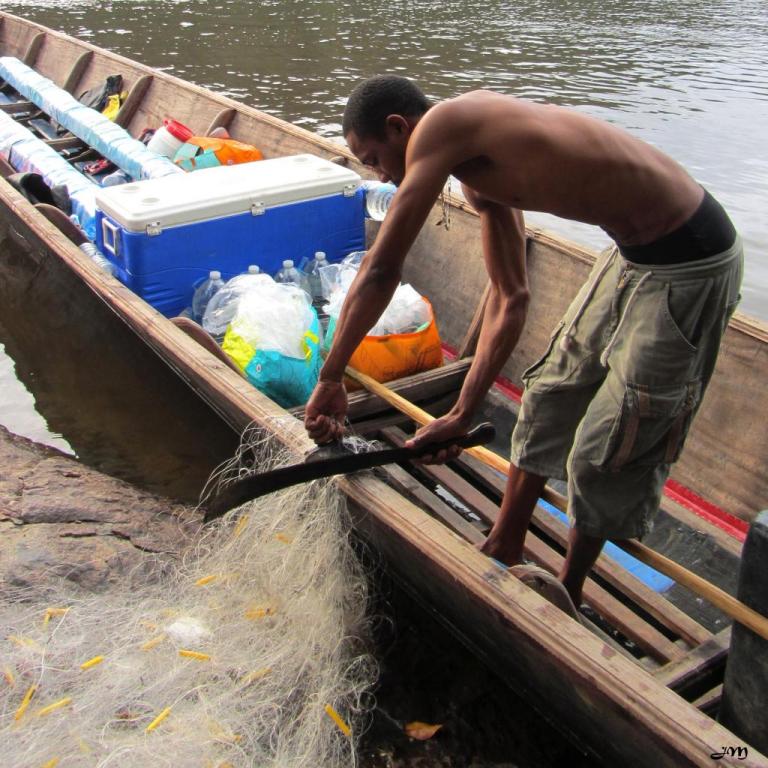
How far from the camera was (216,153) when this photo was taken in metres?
5.31

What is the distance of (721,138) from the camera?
9.55 m

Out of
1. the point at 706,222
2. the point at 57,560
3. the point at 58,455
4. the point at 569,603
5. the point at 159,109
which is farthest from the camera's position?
the point at 159,109

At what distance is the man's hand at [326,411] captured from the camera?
7.38ft

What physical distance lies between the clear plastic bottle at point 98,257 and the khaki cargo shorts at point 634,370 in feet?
8.87

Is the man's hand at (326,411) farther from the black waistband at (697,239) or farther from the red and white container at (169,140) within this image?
the red and white container at (169,140)

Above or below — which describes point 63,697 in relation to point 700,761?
below

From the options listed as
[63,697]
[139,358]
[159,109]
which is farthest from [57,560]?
[159,109]

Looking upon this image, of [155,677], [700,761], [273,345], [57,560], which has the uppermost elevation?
[700,761]

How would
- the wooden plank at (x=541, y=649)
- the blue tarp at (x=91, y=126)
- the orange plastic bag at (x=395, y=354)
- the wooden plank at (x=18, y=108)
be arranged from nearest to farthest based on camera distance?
the wooden plank at (x=541, y=649) → the orange plastic bag at (x=395, y=354) → the blue tarp at (x=91, y=126) → the wooden plank at (x=18, y=108)

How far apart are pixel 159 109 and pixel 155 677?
226 inches

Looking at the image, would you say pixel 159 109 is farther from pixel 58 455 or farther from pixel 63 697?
pixel 63 697

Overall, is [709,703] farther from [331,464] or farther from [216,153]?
[216,153]

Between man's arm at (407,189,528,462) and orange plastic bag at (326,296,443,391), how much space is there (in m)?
1.13

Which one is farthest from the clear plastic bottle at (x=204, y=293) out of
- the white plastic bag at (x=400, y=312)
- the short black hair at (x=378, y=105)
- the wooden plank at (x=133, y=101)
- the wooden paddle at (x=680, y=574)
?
the wooden plank at (x=133, y=101)
